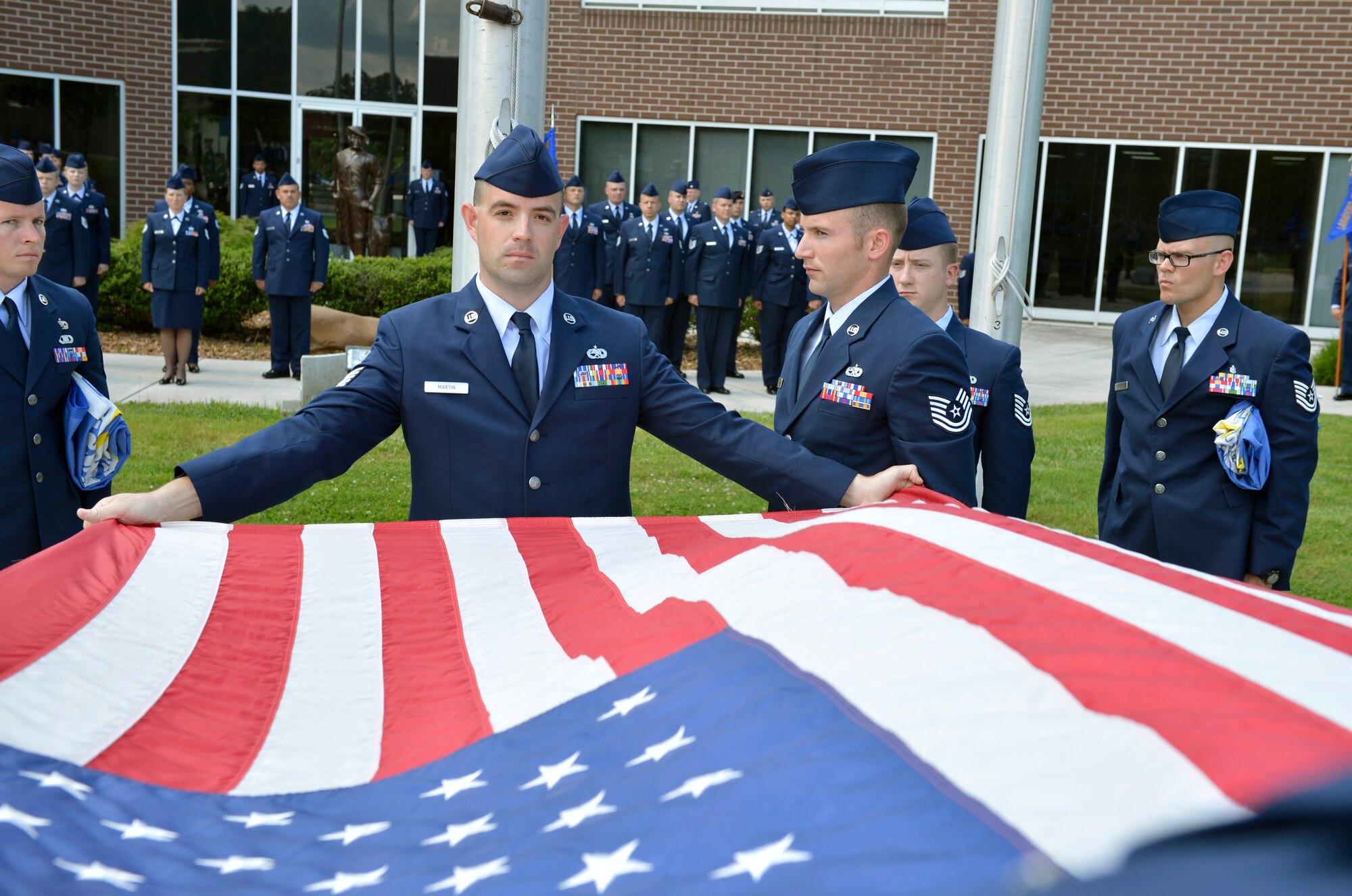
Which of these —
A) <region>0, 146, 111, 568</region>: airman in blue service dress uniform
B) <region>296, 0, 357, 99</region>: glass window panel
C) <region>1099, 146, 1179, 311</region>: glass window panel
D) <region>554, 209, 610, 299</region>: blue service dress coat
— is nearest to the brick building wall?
<region>296, 0, 357, 99</region>: glass window panel

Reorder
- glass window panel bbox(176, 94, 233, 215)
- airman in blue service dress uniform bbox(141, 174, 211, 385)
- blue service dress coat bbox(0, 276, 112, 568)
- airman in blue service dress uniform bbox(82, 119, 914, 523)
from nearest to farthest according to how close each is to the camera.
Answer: airman in blue service dress uniform bbox(82, 119, 914, 523)
blue service dress coat bbox(0, 276, 112, 568)
airman in blue service dress uniform bbox(141, 174, 211, 385)
glass window panel bbox(176, 94, 233, 215)

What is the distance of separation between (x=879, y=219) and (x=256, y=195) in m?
18.5

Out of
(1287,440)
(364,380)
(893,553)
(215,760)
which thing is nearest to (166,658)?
(215,760)

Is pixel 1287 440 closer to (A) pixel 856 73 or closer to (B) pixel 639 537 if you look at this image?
(B) pixel 639 537

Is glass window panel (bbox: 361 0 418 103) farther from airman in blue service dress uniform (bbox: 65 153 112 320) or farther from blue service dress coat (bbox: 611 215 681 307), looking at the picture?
blue service dress coat (bbox: 611 215 681 307)

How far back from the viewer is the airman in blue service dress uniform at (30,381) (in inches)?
144

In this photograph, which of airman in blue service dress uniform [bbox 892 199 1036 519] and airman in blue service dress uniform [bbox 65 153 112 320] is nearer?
airman in blue service dress uniform [bbox 892 199 1036 519]

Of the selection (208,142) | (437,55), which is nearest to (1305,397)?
(437,55)

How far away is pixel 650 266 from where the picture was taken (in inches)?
564

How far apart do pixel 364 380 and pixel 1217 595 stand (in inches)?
81.1

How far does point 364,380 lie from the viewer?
318 centimetres

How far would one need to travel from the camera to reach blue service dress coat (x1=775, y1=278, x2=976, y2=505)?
3.22 metres

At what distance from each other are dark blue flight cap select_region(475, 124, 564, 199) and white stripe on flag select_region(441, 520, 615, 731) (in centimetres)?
86

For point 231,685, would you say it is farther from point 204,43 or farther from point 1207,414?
point 204,43
